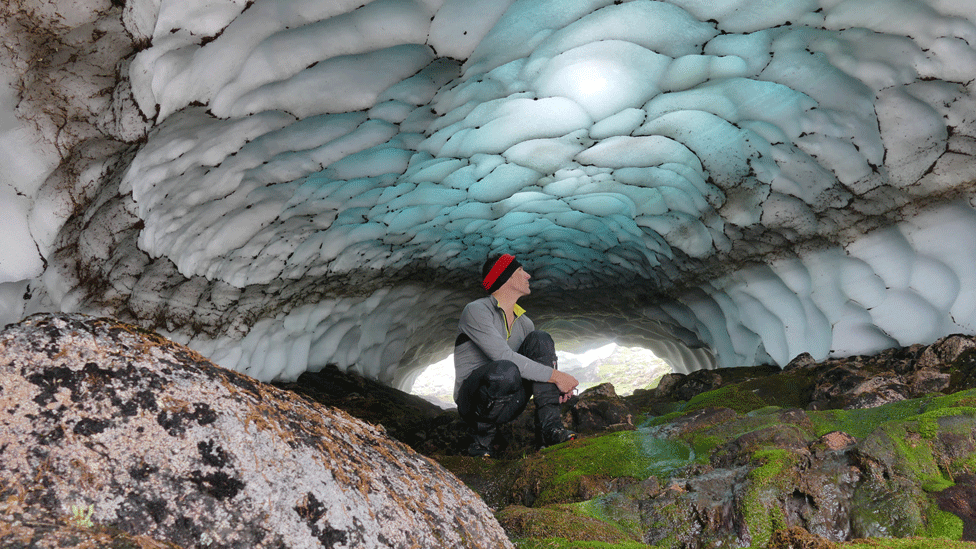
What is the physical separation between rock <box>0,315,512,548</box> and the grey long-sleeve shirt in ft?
7.81

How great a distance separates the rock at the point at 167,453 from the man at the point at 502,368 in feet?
7.80

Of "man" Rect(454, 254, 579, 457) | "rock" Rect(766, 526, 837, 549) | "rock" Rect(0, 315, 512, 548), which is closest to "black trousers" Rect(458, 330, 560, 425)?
"man" Rect(454, 254, 579, 457)

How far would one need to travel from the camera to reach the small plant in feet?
2.80

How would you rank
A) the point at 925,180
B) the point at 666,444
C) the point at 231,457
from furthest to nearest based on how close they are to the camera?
the point at 925,180 → the point at 666,444 → the point at 231,457

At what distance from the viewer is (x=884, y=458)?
2.18 m

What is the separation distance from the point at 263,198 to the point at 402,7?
6.70 feet

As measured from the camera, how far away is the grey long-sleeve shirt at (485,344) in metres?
3.70

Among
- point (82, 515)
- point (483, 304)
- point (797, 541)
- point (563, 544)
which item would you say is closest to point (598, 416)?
point (483, 304)

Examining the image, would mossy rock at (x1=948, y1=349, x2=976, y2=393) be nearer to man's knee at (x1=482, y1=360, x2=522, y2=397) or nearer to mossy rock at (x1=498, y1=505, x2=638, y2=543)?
man's knee at (x1=482, y1=360, x2=522, y2=397)

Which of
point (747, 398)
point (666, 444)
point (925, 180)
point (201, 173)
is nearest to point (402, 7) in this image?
point (201, 173)

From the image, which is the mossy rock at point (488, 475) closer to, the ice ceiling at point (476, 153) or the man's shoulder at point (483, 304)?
the man's shoulder at point (483, 304)

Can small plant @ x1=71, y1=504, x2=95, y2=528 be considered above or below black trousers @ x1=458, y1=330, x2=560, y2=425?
below

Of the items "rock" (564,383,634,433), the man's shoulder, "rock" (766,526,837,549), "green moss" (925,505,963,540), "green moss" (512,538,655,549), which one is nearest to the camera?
"rock" (766,526,837,549)

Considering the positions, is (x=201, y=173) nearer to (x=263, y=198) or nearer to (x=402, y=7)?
(x=263, y=198)
